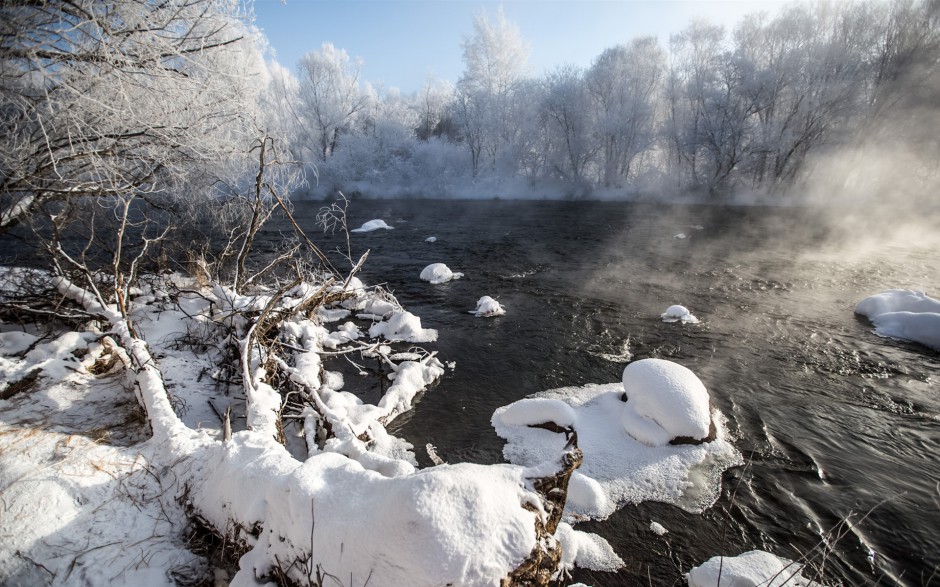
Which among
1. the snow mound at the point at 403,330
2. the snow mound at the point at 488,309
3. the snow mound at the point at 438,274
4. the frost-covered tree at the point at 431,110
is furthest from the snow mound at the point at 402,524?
the frost-covered tree at the point at 431,110

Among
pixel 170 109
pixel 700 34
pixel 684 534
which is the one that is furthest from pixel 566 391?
pixel 700 34

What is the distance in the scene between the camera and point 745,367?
6172mm

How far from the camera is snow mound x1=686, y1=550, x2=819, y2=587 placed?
279 cm

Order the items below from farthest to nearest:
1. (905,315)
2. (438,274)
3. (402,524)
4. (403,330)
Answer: (438,274), (403,330), (905,315), (402,524)

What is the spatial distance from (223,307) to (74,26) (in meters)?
3.57

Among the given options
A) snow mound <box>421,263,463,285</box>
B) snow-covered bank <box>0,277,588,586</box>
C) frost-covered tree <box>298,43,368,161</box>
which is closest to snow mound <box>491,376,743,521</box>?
snow-covered bank <box>0,277,588,586</box>

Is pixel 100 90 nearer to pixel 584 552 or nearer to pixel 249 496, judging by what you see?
pixel 249 496

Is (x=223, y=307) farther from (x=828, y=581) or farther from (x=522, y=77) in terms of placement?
(x=522, y=77)

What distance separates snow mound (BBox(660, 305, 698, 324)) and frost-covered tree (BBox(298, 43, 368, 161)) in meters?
36.6

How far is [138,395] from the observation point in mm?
3668

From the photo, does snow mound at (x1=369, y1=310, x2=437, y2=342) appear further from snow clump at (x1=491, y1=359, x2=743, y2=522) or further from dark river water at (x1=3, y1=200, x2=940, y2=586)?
snow clump at (x1=491, y1=359, x2=743, y2=522)

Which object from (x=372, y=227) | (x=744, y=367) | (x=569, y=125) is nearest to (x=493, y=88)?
(x=569, y=125)

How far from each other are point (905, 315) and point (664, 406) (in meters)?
6.33

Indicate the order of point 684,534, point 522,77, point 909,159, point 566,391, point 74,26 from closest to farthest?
point 684,534, point 74,26, point 566,391, point 909,159, point 522,77
